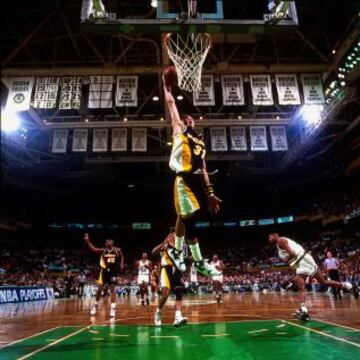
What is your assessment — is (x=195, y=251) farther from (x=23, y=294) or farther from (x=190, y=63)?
(x=23, y=294)

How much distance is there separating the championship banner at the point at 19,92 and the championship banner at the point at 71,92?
138 cm

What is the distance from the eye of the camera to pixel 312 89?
16.9m

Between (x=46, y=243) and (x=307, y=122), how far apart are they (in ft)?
97.4

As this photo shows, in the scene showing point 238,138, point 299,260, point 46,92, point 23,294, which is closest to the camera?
point 299,260

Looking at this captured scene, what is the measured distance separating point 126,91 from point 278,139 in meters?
8.15

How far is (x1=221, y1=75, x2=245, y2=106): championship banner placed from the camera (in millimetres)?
16172

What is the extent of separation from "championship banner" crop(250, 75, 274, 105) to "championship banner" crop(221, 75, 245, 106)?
508 millimetres

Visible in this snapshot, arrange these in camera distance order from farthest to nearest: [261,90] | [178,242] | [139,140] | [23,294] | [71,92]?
[139,140]
[23,294]
[71,92]
[261,90]
[178,242]

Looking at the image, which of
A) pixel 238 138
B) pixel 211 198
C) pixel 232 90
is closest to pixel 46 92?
pixel 232 90

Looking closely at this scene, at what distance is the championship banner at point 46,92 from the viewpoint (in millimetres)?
16328

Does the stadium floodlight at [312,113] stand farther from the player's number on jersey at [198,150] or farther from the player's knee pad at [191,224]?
the player's knee pad at [191,224]

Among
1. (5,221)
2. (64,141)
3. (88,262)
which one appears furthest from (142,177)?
(64,141)

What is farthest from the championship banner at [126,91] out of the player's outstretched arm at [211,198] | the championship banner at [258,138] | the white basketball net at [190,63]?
the player's outstretched arm at [211,198]

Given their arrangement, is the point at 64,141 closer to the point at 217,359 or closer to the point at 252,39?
the point at 252,39
